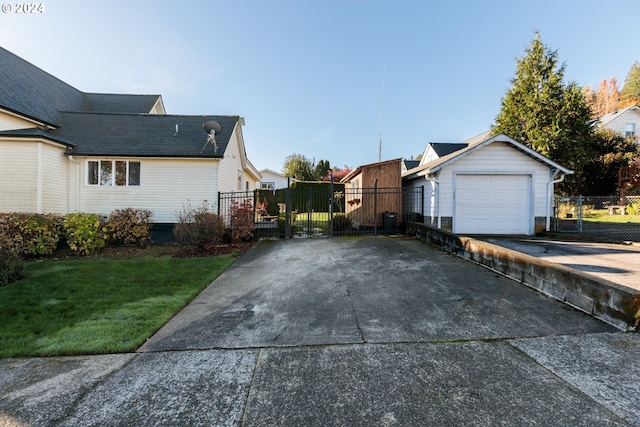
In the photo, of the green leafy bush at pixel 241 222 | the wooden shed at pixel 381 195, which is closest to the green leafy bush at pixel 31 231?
the green leafy bush at pixel 241 222

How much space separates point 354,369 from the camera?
2.61 meters

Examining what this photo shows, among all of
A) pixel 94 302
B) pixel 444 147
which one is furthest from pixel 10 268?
pixel 444 147

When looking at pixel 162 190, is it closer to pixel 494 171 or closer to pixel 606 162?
pixel 494 171

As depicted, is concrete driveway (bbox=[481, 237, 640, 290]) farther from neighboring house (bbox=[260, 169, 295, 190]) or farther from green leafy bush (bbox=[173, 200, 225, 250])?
neighboring house (bbox=[260, 169, 295, 190])

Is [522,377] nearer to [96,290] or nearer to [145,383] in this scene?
[145,383]

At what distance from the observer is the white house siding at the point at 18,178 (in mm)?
9375

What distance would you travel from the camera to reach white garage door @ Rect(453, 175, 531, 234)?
10.5 m

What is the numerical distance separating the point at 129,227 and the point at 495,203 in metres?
13.5

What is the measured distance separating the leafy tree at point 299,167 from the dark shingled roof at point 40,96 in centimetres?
1939

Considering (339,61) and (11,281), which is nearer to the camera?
(11,281)

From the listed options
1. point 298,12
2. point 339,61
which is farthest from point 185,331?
point 339,61

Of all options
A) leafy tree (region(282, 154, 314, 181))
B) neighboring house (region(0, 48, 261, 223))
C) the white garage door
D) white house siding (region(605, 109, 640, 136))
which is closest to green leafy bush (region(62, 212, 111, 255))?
neighboring house (region(0, 48, 261, 223))

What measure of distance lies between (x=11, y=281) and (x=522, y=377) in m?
8.95

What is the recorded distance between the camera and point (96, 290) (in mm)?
5113
